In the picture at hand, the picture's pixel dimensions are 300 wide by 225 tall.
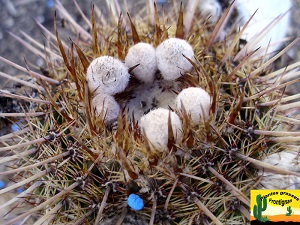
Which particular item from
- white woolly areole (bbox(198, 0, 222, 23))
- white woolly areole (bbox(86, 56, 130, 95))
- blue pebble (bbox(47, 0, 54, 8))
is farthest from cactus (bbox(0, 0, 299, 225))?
blue pebble (bbox(47, 0, 54, 8))

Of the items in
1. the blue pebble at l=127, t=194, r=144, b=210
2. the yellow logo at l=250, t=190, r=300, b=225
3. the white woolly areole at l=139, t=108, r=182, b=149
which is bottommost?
the yellow logo at l=250, t=190, r=300, b=225

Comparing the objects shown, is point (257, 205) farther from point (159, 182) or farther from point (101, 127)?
point (101, 127)

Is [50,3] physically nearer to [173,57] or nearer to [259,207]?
[173,57]

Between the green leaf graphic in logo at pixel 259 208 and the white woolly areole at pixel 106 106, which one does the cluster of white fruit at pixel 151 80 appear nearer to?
the white woolly areole at pixel 106 106

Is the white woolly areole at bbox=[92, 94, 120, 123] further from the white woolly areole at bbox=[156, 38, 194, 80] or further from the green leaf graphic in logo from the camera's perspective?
the green leaf graphic in logo

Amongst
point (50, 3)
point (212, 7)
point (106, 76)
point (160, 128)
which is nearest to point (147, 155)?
point (160, 128)

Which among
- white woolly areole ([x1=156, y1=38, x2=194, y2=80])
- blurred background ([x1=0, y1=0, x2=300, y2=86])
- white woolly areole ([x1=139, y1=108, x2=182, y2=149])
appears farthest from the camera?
blurred background ([x1=0, y1=0, x2=300, y2=86])

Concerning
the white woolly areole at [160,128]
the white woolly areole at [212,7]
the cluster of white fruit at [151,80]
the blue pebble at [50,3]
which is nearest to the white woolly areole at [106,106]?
the cluster of white fruit at [151,80]
